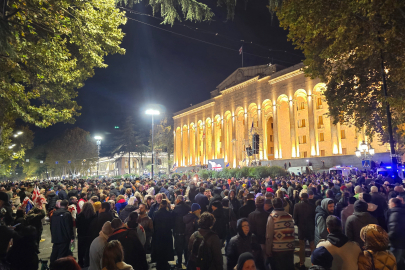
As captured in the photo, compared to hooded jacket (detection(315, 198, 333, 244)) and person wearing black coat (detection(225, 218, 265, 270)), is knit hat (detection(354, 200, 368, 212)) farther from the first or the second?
person wearing black coat (detection(225, 218, 265, 270))

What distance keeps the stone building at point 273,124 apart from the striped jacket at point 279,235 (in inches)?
901

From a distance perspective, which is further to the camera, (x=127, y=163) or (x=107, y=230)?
(x=127, y=163)

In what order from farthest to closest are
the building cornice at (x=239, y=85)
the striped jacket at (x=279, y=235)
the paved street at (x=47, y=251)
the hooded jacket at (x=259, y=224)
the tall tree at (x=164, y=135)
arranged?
the tall tree at (x=164, y=135), the building cornice at (x=239, y=85), the paved street at (x=47, y=251), the hooded jacket at (x=259, y=224), the striped jacket at (x=279, y=235)

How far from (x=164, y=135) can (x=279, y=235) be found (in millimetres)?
62081

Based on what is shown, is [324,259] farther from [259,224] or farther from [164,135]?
[164,135]

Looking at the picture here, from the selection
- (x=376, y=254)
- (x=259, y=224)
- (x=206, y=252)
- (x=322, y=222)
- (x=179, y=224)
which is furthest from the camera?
(x=179, y=224)

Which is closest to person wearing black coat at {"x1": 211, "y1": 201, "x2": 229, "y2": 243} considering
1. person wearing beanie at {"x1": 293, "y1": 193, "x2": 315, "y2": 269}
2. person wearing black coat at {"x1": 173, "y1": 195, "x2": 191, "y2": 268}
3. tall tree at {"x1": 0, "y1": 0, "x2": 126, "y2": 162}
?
person wearing black coat at {"x1": 173, "y1": 195, "x2": 191, "y2": 268}

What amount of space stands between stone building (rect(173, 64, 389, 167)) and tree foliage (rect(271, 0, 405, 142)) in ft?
39.9

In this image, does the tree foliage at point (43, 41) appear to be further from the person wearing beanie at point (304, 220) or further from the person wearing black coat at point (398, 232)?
the person wearing black coat at point (398, 232)

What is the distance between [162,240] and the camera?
19.2 feet

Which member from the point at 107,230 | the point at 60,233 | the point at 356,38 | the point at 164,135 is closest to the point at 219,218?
the point at 107,230

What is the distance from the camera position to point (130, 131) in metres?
64.3

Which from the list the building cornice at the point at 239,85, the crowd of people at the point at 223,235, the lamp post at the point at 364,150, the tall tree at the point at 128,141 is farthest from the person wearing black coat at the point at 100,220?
the tall tree at the point at 128,141

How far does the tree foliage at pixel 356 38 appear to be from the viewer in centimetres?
843
